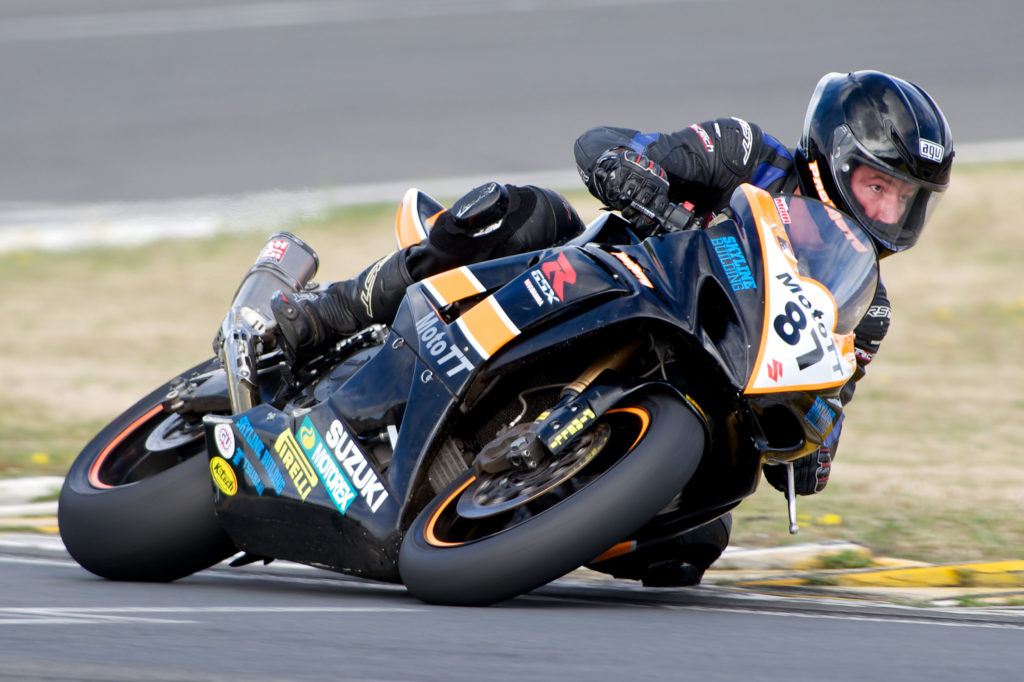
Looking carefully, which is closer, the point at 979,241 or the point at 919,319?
the point at 919,319

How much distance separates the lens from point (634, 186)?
3.96 m

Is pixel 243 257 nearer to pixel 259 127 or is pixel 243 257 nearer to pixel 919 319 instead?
pixel 259 127

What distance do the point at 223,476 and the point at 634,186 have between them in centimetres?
149

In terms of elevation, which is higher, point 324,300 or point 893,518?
point 324,300

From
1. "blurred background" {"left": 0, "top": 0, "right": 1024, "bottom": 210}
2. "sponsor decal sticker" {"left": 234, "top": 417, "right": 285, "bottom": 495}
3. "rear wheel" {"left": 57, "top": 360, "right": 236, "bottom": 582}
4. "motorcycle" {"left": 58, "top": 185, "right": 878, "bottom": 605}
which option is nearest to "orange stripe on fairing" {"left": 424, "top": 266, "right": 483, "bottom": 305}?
"motorcycle" {"left": 58, "top": 185, "right": 878, "bottom": 605}

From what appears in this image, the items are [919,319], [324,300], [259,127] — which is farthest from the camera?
[259,127]

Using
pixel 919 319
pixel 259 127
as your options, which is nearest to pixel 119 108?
pixel 259 127

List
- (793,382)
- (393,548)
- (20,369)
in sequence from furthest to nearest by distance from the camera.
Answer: (20,369) → (393,548) → (793,382)

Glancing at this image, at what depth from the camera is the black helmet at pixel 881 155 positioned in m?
3.86

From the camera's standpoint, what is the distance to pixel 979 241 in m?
10.8

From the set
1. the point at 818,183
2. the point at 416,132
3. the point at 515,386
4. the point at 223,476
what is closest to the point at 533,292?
the point at 515,386

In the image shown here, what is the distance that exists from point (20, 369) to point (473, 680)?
6.14 meters

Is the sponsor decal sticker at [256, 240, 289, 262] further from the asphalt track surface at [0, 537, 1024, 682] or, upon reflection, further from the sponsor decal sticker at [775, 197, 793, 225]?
the sponsor decal sticker at [775, 197, 793, 225]

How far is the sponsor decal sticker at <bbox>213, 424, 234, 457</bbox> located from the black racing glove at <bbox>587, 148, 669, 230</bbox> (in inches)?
52.2
